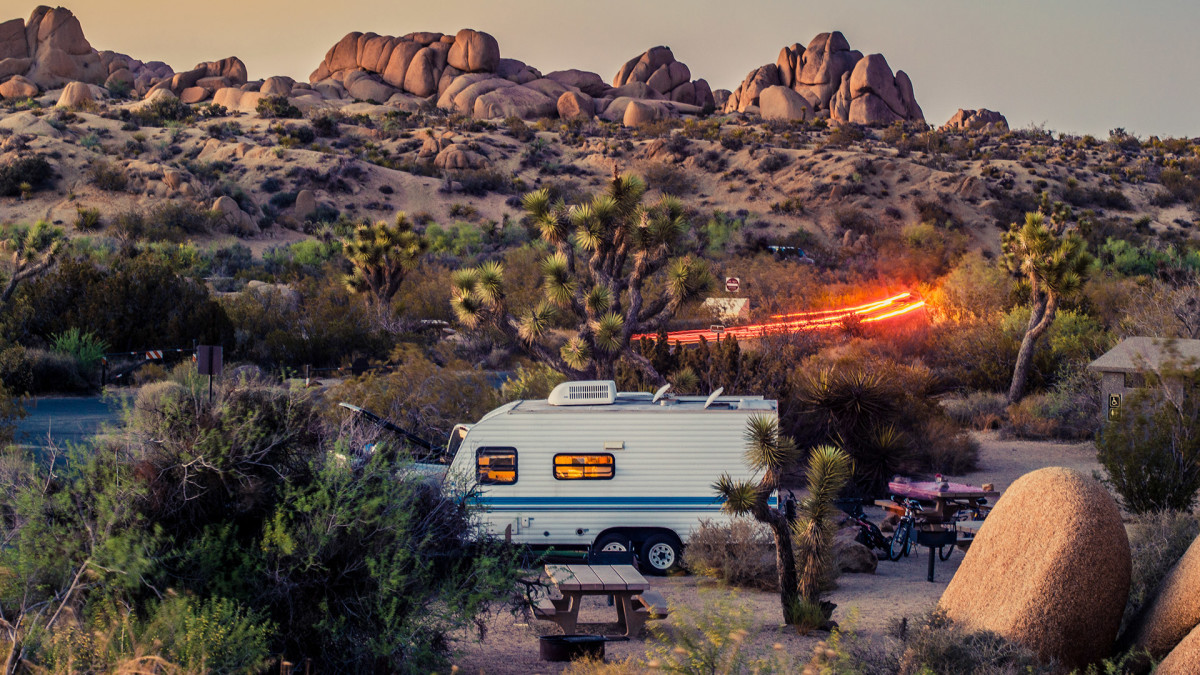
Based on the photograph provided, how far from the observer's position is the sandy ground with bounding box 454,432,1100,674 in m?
7.50

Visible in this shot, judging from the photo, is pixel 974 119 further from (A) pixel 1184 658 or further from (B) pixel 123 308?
(A) pixel 1184 658

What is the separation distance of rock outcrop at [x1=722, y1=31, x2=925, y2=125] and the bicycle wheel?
246ft

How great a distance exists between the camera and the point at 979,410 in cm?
2205

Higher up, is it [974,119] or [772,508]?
[974,119]

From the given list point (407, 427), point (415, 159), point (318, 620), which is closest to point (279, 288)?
point (407, 427)

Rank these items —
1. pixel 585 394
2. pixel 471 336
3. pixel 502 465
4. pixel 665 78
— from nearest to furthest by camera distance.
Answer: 1. pixel 502 465
2. pixel 585 394
3. pixel 471 336
4. pixel 665 78

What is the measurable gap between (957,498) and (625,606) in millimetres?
5946

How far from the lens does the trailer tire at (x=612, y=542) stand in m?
10.9

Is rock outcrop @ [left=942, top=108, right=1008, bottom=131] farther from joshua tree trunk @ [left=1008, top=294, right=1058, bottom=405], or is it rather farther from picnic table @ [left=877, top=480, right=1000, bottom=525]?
picnic table @ [left=877, top=480, right=1000, bottom=525]

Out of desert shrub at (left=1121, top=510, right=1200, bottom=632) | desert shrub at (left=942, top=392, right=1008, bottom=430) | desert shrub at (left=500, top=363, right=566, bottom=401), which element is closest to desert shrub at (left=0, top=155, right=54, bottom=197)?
desert shrub at (left=500, top=363, right=566, bottom=401)

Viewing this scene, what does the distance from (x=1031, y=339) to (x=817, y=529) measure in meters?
15.6

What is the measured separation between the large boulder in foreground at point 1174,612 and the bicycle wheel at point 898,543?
17.9 feet

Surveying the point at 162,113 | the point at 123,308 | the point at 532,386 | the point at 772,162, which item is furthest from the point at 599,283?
the point at 162,113

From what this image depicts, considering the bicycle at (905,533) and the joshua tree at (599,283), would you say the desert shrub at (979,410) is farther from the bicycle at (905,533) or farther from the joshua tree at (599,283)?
the bicycle at (905,533)
